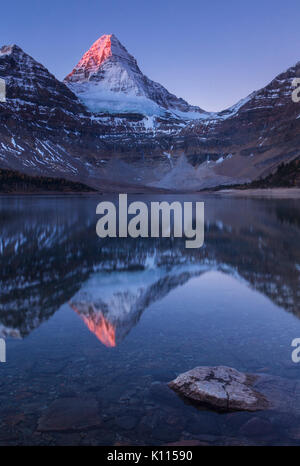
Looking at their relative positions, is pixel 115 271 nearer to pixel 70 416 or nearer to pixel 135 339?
pixel 135 339

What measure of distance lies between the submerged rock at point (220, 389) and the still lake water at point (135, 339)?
0.20 m

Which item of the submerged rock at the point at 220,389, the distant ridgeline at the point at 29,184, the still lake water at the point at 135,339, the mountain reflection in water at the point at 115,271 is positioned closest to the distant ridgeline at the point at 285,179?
the distant ridgeline at the point at 29,184

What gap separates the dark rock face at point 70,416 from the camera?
19.5 ft

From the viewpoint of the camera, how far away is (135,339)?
9375 millimetres

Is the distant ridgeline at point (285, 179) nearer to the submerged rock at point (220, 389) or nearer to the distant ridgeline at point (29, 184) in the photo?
the distant ridgeline at point (29, 184)

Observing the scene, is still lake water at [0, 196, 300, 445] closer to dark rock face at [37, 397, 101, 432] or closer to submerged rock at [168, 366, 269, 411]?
dark rock face at [37, 397, 101, 432]

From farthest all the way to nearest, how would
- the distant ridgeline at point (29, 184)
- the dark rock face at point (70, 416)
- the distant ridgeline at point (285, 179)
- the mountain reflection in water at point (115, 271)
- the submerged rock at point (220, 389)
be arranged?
the distant ridgeline at point (29, 184) < the distant ridgeline at point (285, 179) < the mountain reflection in water at point (115, 271) < the submerged rock at point (220, 389) < the dark rock face at point (70, 416)

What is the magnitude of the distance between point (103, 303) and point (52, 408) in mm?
5885

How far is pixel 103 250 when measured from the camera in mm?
22703

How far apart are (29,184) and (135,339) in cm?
16201

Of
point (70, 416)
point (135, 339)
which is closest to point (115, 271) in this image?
point (135, 339)
